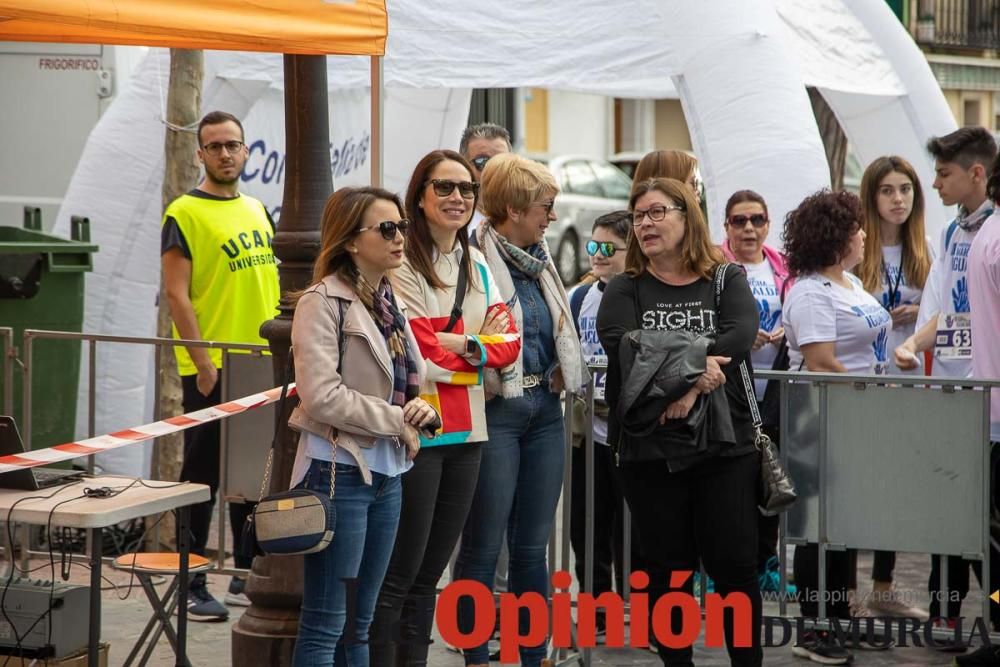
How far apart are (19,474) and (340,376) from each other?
1.21m

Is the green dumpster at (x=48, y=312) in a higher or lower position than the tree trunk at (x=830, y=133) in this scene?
lower

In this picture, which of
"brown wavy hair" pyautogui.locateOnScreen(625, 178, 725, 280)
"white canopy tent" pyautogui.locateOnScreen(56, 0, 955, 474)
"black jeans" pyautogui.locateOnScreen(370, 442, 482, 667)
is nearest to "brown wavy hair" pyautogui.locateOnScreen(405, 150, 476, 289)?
"black jeans" pyautogui.locateOnScreen(370, 442, 482, 667)

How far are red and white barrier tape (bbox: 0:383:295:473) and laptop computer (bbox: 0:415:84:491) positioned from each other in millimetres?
35

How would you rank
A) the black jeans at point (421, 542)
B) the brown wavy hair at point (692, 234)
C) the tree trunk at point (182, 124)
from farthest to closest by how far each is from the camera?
the tree trunk at point (182, 124)
the brown wavy hair at point (692, 234)
the black jeans at point (421, 542)

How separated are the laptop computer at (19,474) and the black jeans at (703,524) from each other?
1.97 metres

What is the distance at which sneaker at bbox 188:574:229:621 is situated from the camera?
269 inches

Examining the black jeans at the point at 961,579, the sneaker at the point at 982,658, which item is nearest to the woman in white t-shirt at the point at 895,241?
the black jeans at the point at 961,579

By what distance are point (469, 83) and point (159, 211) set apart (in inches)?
80.8

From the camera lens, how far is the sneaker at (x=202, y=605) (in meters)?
6.82

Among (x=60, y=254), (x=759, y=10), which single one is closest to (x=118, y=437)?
(x=60, y=254)

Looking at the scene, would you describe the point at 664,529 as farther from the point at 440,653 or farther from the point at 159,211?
the point at 159,211

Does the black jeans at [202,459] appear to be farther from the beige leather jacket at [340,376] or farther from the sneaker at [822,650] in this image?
the sneaker at [822,650]

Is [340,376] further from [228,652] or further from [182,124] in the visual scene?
[182,124]

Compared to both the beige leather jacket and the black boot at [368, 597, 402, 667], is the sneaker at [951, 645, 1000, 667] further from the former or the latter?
the beige leather jacket
